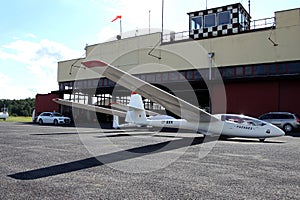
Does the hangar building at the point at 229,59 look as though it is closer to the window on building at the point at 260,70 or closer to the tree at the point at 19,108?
the window on building at the point at 260,70

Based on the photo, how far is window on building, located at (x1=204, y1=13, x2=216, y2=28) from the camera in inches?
1013

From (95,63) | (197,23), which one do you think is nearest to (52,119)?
(197,23)

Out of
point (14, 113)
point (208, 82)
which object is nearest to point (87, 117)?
point (208, 82)

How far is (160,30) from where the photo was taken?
1214 inches

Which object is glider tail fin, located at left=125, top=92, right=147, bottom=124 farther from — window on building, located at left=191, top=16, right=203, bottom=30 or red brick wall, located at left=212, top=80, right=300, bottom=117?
window on building, located at left=191, top=16, right=203, bottom=30

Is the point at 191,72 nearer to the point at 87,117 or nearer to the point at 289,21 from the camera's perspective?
the point at 289,21

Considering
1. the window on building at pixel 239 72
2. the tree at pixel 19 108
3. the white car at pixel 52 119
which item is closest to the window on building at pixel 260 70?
the window on building at pixel 239 72

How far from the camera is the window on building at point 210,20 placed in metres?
25.7

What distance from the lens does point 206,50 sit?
25.4m

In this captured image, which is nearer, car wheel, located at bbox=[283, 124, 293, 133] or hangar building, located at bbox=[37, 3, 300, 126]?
car wheel, located at bbox=[283, 124, 293, 133]

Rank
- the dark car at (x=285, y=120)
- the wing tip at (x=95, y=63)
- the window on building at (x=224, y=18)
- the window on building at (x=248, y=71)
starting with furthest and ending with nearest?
the window on building at (x=224, y=18) < the window on building at (x=248, y=71) < the dark car at (x=285, y=120) < the wing tip at (x=95, y=63)

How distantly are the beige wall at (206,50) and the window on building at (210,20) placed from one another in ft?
Answer: 5.76

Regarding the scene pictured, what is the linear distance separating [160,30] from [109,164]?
26371mm

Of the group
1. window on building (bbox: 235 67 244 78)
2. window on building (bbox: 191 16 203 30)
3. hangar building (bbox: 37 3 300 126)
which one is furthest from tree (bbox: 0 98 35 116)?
window on building (bbox: 235 67 244 78)
